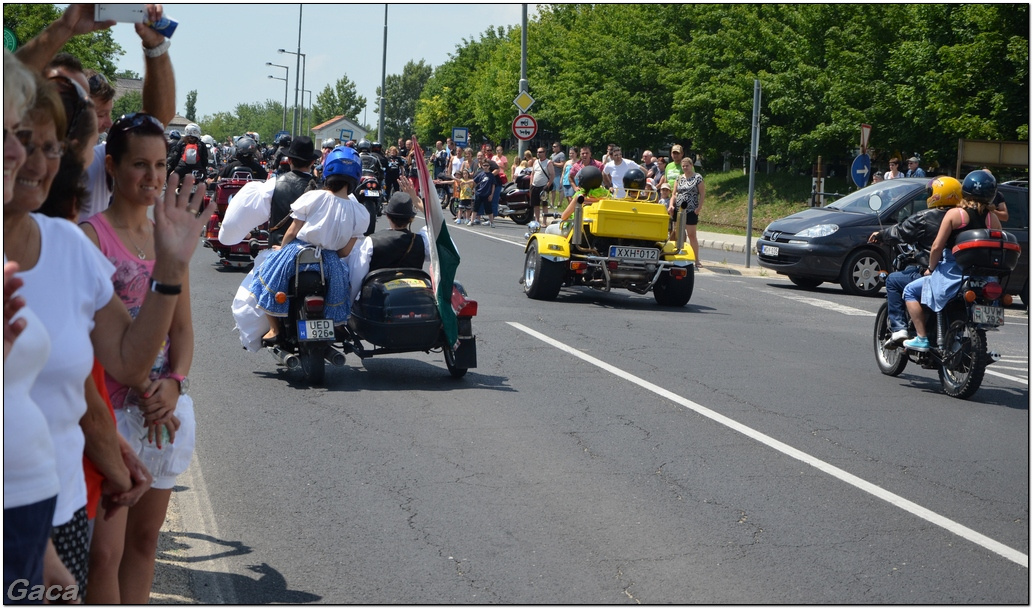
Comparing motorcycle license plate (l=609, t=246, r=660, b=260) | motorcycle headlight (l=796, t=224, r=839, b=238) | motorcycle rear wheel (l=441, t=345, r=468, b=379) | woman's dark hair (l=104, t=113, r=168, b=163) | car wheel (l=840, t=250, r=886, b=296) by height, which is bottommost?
motorcycle rear wheel (l=441, t=345, r=468, b=379)

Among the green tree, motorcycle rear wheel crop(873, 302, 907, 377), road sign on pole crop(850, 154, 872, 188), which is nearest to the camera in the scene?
motorcycle rear wheel crop(873, 302, 907, 377)

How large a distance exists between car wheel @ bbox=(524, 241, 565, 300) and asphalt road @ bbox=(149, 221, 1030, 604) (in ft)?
10.3

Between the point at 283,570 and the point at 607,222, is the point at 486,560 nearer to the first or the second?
the point at 283,570

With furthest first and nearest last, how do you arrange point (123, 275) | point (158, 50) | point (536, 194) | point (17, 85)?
point (536, 194) → point (158, 50) → point (123, 275) → point (17, 85)

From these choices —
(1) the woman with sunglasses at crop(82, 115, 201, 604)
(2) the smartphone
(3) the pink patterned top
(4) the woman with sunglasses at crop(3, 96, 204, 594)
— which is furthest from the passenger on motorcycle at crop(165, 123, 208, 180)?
(4) the woman with sunglasses at crop(3, 96, 204, 594)

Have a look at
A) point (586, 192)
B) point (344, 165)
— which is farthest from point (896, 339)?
point (586, 192)

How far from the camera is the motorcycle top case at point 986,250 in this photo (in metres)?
9.58

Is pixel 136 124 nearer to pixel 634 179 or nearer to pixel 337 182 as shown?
pixel 337 182

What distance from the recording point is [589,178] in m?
15.1

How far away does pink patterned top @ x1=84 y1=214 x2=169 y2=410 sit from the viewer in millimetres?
3678

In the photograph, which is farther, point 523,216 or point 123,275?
point 523,216

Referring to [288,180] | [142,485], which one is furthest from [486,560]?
[288,180]

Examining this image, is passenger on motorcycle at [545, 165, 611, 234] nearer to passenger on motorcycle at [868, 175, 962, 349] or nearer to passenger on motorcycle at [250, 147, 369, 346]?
passenger on motorcycle at [868, 175, 962, 349]

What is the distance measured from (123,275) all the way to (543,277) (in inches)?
445
